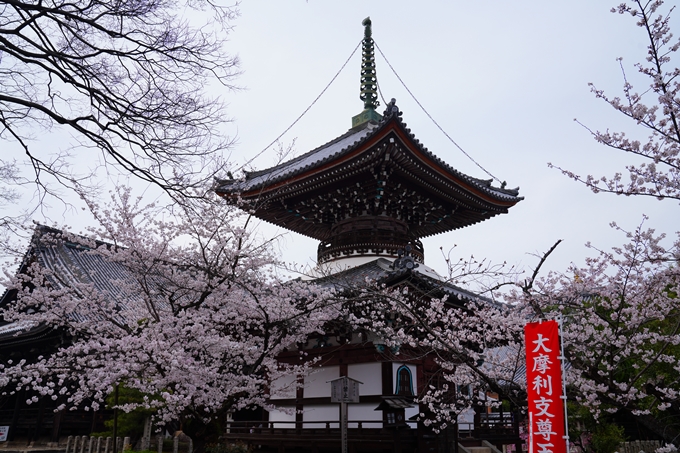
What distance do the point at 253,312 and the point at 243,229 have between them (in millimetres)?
1674

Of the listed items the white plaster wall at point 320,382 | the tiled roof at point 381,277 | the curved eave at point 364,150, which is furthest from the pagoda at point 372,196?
the white plaster wall at point 320,382

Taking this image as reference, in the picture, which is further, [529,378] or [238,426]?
[238,426]

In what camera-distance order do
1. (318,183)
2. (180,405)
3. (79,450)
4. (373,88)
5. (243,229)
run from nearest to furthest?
(180,405) < (243,229) < (318,183) < (79,450) < (373,88)

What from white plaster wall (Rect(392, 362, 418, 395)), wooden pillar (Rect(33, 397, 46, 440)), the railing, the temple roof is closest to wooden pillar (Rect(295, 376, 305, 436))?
the railing

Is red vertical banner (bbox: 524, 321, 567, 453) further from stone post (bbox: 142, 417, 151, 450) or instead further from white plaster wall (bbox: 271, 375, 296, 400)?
stone post (bbox: 142, 417, 151, 450)

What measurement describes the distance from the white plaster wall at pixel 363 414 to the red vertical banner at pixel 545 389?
5.57m

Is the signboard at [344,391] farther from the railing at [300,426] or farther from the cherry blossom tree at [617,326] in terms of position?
the cherry blossom tree at [617,326]

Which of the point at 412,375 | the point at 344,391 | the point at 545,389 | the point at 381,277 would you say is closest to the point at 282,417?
the point at 412,375

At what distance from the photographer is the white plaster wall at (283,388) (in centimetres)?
1130

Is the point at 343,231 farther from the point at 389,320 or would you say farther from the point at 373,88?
the point at 373,88

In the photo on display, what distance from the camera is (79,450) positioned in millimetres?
13984

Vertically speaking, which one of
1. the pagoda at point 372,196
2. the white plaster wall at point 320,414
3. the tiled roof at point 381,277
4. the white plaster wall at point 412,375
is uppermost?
the pagoda at point 372,196

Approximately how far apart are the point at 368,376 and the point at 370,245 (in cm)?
328

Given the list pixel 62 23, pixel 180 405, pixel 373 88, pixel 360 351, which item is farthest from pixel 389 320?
pixel 373 88
